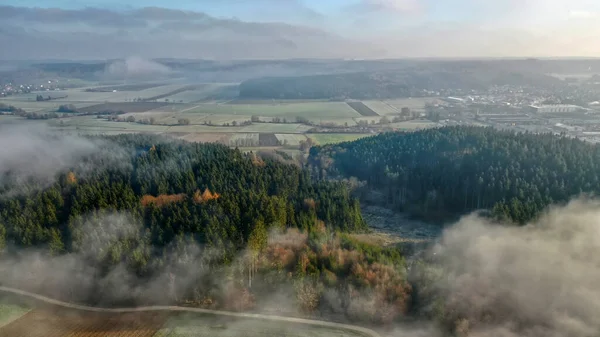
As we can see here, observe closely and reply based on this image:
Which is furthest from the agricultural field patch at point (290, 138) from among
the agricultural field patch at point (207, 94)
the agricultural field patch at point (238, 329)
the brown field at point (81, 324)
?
the agricultural field patch at point (238, 329)

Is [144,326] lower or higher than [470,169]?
lower

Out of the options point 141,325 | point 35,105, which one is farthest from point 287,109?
point 141,325

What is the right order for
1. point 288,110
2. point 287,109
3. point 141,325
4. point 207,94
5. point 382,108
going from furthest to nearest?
point 207,94 < point 382,108 < point 287,109 < point 288,110 < point 141,325

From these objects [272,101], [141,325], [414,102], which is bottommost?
[141,325]

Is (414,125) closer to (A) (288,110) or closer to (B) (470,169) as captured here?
(A) (288,110)

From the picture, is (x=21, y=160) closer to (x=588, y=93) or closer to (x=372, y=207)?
(x=372, y=207)

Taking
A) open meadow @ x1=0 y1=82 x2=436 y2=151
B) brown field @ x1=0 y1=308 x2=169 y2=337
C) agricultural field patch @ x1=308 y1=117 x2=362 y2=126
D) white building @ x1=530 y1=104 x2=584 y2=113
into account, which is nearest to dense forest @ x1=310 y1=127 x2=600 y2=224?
open meadow @ x1=0 y1=82 x2=436 y2=151

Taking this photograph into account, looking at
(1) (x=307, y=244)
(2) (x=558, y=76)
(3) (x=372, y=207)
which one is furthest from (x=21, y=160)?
(2) (x=558, y=76)
